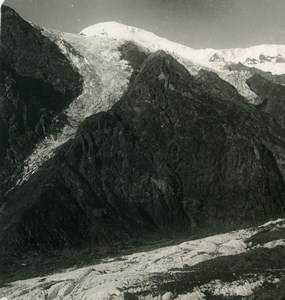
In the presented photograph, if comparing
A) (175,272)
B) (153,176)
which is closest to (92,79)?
(153,176)

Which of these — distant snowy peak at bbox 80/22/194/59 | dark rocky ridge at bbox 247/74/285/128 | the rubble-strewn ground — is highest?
distant snowy peak at bbox 80/22/194/59

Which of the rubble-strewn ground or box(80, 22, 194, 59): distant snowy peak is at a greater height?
box(80, 22, 194, 59): distant snowy peak

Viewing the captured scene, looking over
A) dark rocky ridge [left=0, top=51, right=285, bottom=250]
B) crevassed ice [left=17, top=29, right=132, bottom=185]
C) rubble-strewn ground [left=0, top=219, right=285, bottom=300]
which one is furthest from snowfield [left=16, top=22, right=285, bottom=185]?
rubble-strewn ground [left=0, top=219, right=285, bottom=300]

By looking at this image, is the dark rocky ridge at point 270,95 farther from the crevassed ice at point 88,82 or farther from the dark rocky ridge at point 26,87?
the dark rocky ridge at point 26,87

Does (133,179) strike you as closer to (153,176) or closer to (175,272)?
(153,176)

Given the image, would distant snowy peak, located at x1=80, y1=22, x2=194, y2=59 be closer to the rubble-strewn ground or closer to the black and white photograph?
the black and white photograph

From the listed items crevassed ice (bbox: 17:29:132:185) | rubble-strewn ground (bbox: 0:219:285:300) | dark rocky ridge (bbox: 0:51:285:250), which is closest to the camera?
Result: rubble-strewn ground (bbox: 0:219:285:300)

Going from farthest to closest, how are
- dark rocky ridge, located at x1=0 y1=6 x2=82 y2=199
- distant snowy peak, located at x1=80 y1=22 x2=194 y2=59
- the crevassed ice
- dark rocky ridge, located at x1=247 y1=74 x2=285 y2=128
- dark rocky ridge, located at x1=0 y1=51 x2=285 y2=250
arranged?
distant snowy peak, located at x1=80 y1=22 x2=194 y2=59, dark rocky ridge, located at x1=247 y1=74 x2=285 y2=128, dark rocky ridge, located at x1=0 y1=6 x2=82 y2=199, the crevassed ice, dark rocky ridge, located at x1=0 y1=51 x2=285 y2=250

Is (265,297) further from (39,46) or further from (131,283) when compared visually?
(39,46)
